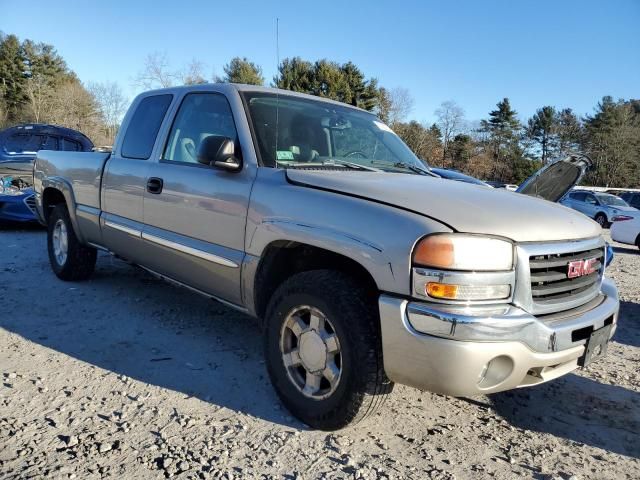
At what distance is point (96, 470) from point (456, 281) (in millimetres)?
1805

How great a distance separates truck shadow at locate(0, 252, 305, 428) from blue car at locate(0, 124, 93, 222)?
340 centimetres

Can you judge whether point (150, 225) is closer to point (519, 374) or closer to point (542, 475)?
point (519, 374)

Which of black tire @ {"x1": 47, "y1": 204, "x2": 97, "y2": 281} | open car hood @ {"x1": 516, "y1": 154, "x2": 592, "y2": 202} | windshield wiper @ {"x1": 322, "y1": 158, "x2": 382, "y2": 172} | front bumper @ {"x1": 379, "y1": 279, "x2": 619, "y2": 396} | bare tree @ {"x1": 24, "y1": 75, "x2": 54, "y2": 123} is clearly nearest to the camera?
front bumper @ {"x1": 379, "y1": 279, "x2": 619, "y2": 396}

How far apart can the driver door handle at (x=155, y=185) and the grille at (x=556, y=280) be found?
2604mm

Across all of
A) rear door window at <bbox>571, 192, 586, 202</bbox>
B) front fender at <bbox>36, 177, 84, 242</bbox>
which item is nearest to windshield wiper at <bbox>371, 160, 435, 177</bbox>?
front fender at <bbox>36, 177, 84, 242</bbox>

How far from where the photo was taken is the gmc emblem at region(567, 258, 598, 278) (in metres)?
2.54

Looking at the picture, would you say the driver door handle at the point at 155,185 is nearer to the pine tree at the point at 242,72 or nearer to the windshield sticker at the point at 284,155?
the windshield sticker at the point at 284,155

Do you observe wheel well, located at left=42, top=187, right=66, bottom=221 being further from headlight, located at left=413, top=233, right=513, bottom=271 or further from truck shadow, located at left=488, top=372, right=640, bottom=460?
truck shadow, located at left=488, top=372, right=640, bottom=460

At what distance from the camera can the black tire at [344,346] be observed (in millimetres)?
2387

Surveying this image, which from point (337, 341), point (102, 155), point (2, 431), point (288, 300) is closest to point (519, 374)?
point (337, 341)

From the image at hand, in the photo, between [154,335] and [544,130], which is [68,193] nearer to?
[154,335]

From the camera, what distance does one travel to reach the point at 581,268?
8.59 feet

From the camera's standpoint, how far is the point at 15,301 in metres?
4.63

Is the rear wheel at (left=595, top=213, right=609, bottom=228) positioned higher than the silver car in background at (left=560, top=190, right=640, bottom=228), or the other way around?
the silver car in background at (left=560, top=190, right=640, bottom=228)
